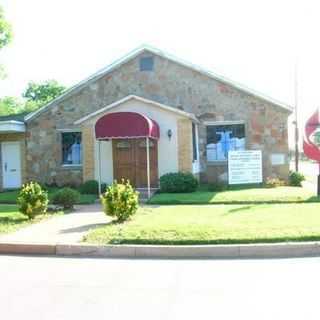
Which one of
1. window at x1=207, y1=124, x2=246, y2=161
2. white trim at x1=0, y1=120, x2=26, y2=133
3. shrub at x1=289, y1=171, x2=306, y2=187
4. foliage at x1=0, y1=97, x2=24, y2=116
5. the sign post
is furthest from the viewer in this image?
foliage at x1=0, y1=97, x2=24, y2=116

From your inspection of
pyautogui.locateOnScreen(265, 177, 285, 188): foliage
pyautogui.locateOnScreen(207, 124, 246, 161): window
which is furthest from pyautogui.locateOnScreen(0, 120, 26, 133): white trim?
pyautogui.locateOnScreen(265, 177, 285, 188): foliage

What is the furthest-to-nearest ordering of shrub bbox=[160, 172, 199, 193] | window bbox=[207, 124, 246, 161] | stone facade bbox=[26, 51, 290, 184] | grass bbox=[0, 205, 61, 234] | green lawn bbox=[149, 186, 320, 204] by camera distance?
1. window bbox=[207, 124, 246, 161]
2. stone facade bbox=[26, 51, 290, 184]
3. shrub bbox=[160, 172, 199, 193]
4. green lawn bbox=[149, 186, 320, 204]
5. grass bbox=[0, 205, 61, 234]

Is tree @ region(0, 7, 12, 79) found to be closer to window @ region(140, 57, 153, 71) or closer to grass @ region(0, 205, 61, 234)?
window @ region(140, 57, 153, 71)

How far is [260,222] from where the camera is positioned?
40.4ft

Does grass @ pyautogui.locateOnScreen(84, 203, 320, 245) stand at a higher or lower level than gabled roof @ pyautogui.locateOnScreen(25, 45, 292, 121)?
lower

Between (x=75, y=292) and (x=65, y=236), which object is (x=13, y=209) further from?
(x=75, y=292)

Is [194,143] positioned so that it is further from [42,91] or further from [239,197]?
[42,91]

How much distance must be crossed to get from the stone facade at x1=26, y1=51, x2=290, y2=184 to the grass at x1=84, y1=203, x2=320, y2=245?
9.07 m

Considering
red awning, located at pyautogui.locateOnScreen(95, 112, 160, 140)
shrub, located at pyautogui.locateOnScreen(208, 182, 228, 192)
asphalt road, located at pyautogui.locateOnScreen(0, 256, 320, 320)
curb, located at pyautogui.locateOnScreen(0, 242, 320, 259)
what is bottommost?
asphalt road, located at pyautogui.locateOnScreen(0, 256, 320, 320)

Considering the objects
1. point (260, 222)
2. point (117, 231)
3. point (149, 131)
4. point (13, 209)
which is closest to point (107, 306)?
point (117, 231)

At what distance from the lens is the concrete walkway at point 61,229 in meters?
11.4

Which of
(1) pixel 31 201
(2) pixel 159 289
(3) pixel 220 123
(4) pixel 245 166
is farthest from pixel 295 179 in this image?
(2) pixel 159 289

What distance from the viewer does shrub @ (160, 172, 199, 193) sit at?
20.9 m

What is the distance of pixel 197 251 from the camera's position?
10055mm
